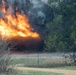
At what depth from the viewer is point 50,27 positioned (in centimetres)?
2669

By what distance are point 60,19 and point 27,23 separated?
18.8 ft

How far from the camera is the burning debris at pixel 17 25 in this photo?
103ft

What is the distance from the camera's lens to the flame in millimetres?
31344

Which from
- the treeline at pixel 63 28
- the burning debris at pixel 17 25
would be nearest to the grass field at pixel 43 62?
the treeline at pixel 63 28

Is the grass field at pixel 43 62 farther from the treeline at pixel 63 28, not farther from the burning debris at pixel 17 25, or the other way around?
the burning debris at pixel 17 25

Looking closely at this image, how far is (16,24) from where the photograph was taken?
31.7m

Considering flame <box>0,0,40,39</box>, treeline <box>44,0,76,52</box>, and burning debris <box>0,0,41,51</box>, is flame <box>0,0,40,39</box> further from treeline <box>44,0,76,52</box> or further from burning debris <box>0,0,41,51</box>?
treeline <box>44,0,76,52</box>

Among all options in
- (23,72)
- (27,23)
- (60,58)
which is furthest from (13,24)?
(23,72)

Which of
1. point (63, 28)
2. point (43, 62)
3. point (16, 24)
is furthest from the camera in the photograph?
point (16, 24)

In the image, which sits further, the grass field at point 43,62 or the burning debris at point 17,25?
the burning debris at point 17,25

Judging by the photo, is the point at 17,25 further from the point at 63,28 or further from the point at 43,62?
the point at 63,28

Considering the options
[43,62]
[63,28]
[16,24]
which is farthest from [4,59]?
[16,24]

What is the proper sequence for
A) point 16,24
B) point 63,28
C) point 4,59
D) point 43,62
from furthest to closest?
point 16,24, point 43,62, point 63,28, point 4,59

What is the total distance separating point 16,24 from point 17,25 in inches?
4.5
